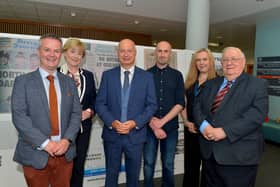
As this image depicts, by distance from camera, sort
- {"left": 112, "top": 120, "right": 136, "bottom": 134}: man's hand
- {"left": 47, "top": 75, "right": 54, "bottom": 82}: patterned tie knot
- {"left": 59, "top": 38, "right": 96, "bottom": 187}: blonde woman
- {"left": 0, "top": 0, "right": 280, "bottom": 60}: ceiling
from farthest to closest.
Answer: {"left": 0, "top": 0, "right": 280, "bottom": 60}: ceiling < {"left": 59, "top": 38, "right": 96, "bottom": 187}: blonde woman < {"left": 112, "top": 120, "right": 136, "bottom": 134}: man's hand < {"left": 47, "top": 75, "right": 54, "bottom": 82}: patterned tie knot

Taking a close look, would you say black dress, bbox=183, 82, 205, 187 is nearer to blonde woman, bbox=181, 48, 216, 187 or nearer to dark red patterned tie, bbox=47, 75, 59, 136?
blonde woman, bbox=181, 48, 216, 187

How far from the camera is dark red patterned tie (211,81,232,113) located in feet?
6.42

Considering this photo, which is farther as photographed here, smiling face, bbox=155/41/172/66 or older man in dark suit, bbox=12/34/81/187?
smiling face, bbox=155/41/172/66

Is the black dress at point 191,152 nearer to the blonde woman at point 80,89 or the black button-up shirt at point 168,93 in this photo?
the black button-up shirt at point 168,93

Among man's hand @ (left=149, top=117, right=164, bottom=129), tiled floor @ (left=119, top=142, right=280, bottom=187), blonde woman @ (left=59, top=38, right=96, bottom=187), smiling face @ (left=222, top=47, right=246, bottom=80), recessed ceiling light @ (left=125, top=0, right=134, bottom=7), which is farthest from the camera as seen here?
recessed ceiling light @ (left=125, top=0, right=134, bottom=7)

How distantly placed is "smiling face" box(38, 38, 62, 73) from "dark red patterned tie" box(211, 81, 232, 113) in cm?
124

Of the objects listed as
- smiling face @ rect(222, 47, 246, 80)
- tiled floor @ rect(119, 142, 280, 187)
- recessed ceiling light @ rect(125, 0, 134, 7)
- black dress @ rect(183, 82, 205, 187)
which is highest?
recessed ceiling light @ rect(125, 0, 134, 7)

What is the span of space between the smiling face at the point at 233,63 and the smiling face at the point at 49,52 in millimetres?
1271

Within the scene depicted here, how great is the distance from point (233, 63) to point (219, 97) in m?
0.28

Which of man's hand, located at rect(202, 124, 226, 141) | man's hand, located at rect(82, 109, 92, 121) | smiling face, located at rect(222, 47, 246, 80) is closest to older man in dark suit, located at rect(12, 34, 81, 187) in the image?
man's hand, located at rect(82, 109, 92, 121)

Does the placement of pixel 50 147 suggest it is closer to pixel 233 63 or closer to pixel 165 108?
pixel 165 108

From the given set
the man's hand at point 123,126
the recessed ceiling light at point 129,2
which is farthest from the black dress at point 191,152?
the recessed ceiling light at point 129,2

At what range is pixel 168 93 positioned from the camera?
8.32 ft

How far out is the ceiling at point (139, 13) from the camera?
231 inches
